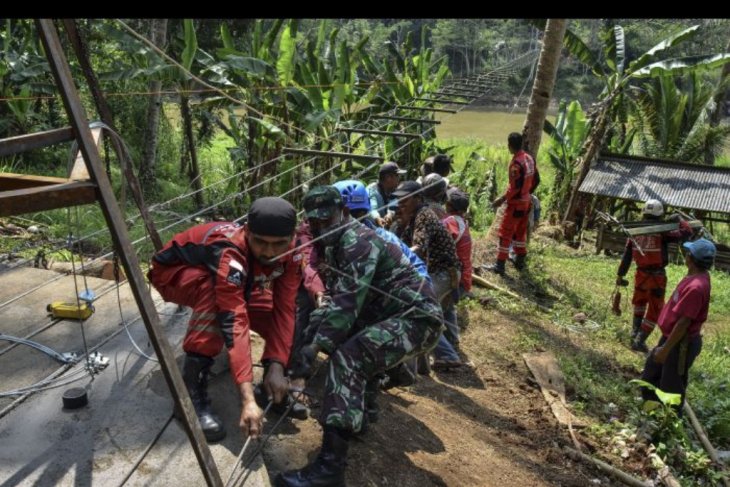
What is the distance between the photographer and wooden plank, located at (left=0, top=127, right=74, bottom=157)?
90.9 inches

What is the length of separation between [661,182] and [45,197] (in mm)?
10993

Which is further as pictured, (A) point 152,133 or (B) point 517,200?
(A) point 152,133

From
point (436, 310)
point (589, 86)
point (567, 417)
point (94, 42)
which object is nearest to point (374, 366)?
point (436, 310)

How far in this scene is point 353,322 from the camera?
11.2 feet

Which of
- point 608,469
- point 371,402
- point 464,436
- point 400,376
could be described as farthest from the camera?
point 608,469

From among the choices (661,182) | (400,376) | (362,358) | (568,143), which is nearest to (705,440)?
(400,376)

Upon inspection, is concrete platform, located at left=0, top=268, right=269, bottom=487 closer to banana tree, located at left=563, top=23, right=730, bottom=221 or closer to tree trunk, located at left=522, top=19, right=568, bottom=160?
Result: tree trunk, located at left=522, top=19, right=568, bottom=160

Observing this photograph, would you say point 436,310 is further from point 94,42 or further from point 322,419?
point 94,42

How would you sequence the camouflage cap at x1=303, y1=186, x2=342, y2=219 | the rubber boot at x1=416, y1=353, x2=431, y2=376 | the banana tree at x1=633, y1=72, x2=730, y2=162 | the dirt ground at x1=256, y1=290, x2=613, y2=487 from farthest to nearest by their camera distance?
1. the banana tree at x1=633, y1=72, x2=730, y2=162
2. the rubber boot at x1=416, y1=353, x2=431, y2=376
3. the dirt ground at x1=256, y1=290, x2=613, y2=487
4. the camouflage cap at x1=303, y1=186, x2=342, y2=219

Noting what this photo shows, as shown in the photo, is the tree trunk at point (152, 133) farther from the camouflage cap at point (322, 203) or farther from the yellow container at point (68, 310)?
the camouflage cap at point (322, 203)

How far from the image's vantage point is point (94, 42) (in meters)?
11.9

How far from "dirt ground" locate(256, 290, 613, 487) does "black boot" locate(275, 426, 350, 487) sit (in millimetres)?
154

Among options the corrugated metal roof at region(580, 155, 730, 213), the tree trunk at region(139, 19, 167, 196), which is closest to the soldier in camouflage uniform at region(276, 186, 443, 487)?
the tree trunk at region(139, 19, 167, 196)

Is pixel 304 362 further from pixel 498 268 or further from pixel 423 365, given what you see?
pixel 498 268
